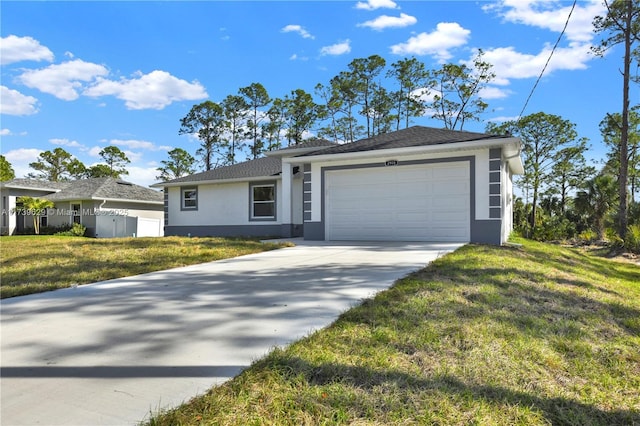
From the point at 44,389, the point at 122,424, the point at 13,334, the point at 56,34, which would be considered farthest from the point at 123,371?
the point at 56,34

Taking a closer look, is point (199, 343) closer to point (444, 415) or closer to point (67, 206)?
point (444, 415)

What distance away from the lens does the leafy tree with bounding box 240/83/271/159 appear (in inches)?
1254

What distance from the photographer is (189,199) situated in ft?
60.5

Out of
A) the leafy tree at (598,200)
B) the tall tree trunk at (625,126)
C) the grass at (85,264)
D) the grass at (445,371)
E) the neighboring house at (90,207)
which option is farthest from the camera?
the leafy tree at (598,200)

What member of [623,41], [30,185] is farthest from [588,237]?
[30,185]

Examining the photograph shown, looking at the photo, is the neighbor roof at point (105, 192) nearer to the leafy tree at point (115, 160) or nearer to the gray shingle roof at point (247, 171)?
the gray shingle roof at point (247, 171)

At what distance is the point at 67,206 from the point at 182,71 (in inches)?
470

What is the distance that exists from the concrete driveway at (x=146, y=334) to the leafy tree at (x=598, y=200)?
22.9 meters

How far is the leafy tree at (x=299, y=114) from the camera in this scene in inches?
1220

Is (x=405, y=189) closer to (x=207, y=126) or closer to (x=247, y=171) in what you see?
(x=247, y=171)

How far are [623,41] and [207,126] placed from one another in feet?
97.0

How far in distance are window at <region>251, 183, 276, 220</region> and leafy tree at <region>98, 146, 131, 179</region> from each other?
1306 inches

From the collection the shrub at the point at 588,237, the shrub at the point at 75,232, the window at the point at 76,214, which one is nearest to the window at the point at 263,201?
the shrub at the point at 75,232

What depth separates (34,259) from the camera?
23.4 feet
